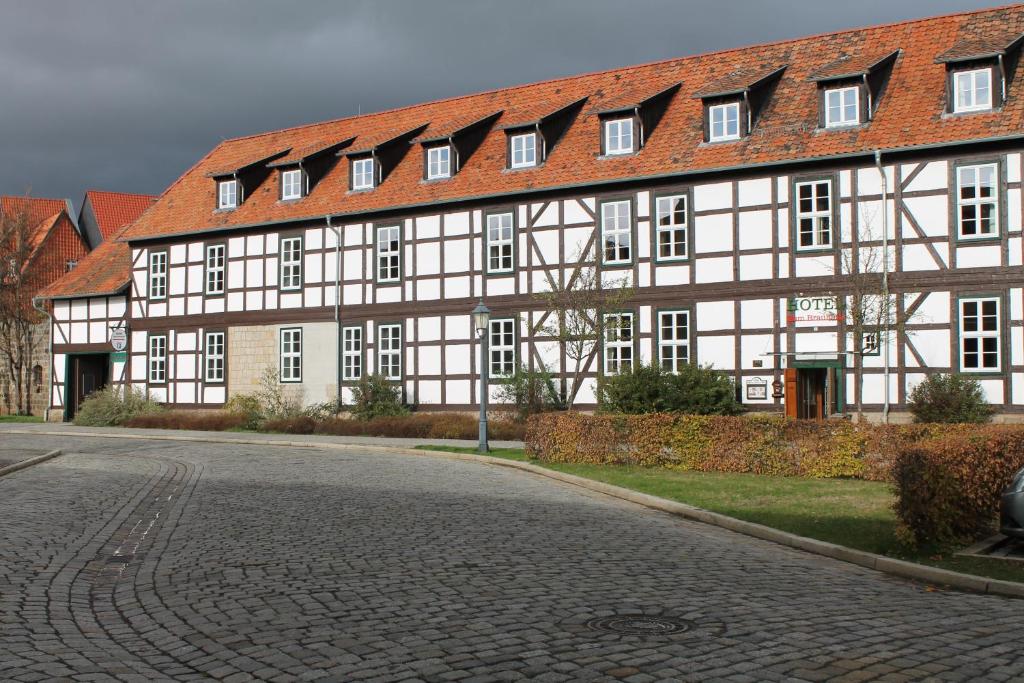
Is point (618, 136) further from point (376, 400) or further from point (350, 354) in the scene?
point (350, 354)

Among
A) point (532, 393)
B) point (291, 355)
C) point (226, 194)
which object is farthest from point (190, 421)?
point (532, 393)

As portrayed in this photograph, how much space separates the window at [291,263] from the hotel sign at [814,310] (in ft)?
59.9

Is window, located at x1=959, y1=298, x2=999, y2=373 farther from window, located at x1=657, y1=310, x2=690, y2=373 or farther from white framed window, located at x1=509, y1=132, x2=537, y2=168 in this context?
white framed window, located at x1=509, y1=132, x2=537, y2=168

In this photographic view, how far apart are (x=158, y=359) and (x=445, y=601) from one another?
3561 cm

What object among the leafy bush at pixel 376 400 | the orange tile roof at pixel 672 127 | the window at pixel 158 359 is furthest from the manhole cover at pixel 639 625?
the window at pixel 158 359

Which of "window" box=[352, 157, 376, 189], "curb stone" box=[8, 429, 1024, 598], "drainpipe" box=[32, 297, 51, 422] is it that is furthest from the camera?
"drainpipe" box=[32, 297, 51, 422]

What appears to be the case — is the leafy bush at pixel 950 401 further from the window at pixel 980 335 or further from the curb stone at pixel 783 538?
the curb stone at pixel 783 538

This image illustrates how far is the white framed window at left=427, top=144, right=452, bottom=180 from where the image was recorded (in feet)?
116

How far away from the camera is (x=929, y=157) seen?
86.3 feet

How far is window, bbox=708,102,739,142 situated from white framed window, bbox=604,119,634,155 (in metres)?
2.67

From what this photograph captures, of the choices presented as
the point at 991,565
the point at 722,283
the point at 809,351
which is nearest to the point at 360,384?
the point at 722,283

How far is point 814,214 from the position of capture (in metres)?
27.8

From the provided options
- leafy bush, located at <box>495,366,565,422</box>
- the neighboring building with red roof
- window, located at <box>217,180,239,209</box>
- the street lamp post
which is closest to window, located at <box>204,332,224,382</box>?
the neighboring building with red roof

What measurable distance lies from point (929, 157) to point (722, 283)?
630 centimetres
